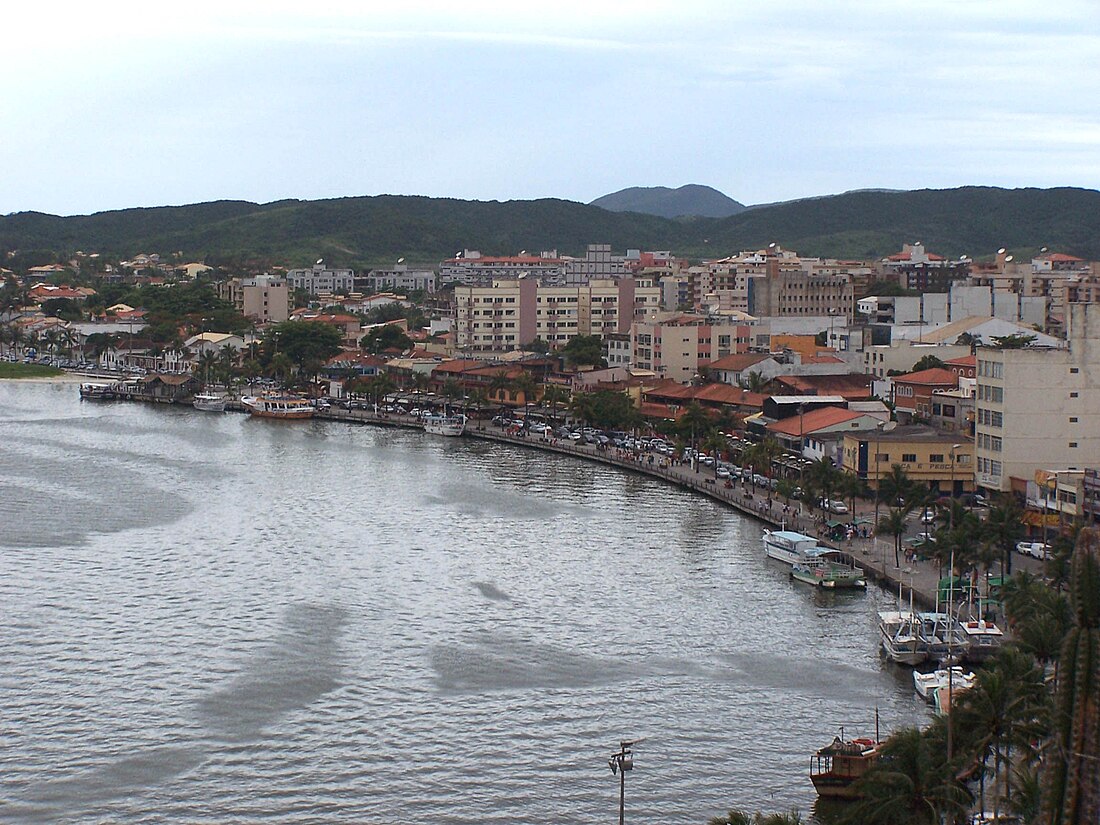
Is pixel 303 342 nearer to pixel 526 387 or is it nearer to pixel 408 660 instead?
pixel 526 387

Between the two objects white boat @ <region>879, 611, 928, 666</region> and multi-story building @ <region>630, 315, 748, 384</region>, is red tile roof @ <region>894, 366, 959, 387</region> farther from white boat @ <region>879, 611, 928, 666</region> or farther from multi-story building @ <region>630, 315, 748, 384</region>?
white boat @ <region>879, 611, 928, 666</region>

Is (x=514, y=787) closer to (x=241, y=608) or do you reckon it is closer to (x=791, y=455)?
(x=241, y=608)

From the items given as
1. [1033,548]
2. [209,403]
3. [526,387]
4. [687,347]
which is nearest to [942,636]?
[1033,548]

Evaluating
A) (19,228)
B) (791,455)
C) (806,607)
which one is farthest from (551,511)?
(19,228)

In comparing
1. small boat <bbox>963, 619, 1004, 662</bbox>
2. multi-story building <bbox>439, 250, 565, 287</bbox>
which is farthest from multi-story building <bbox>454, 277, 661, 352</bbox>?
small boat <bbox>963, 619, 1004, 662</bbox>

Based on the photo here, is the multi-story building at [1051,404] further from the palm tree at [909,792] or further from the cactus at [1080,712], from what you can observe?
the cactus at [1080,712]
